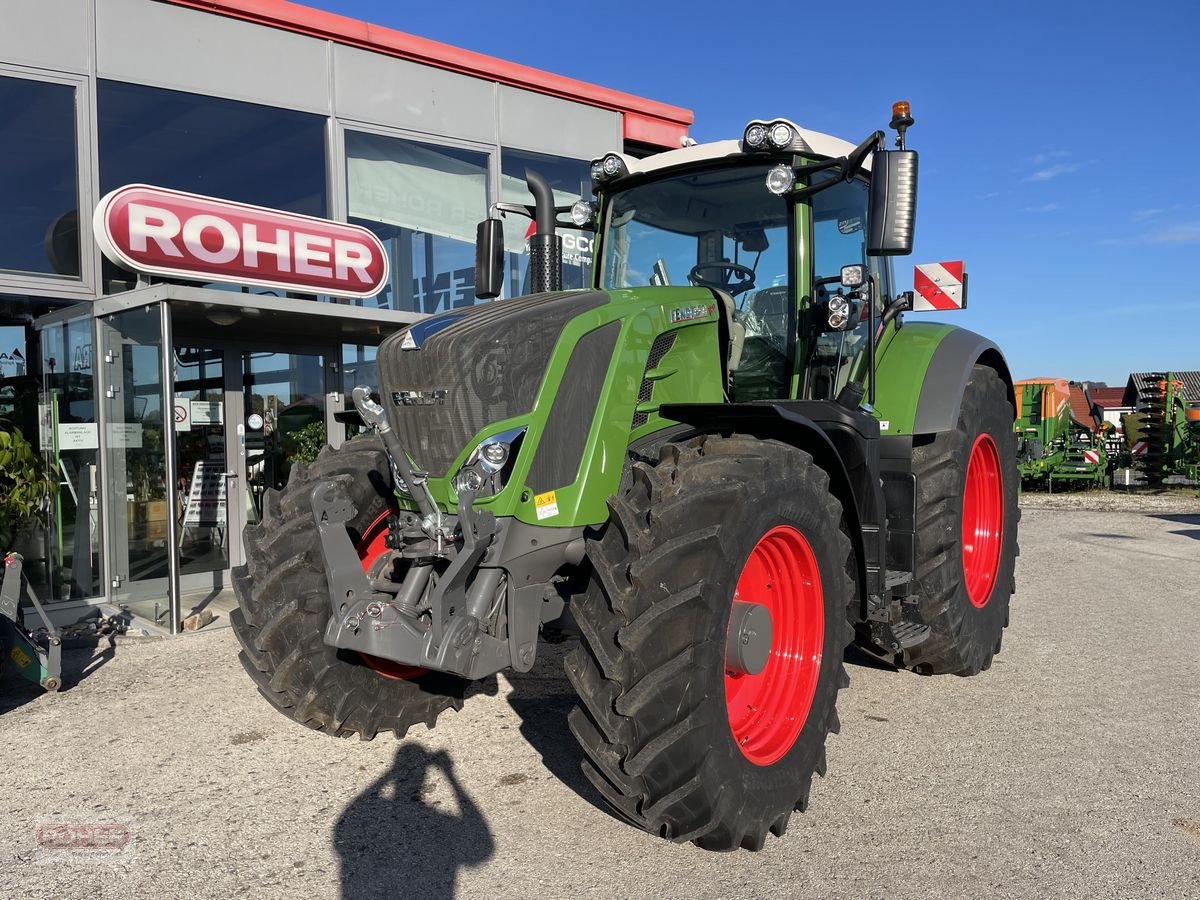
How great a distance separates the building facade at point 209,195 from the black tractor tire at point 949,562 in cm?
398

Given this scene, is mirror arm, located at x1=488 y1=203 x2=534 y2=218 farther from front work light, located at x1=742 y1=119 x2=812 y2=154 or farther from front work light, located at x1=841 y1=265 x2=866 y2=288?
front work light, located at x1=841 y1=265 x2=866 y2=288

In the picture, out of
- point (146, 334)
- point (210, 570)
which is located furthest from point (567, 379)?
point (210, 570)

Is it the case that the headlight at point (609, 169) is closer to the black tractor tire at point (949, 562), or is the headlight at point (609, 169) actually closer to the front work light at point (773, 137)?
the front work light at point (773, 137)

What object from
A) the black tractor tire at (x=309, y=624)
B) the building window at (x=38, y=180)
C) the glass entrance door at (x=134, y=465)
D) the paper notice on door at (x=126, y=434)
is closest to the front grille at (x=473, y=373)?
the black tractor tire at (x=309, y=624)

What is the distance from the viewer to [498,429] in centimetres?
323

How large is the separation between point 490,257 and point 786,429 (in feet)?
6.36

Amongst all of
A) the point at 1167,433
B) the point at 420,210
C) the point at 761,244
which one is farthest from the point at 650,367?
the point at 1167,433

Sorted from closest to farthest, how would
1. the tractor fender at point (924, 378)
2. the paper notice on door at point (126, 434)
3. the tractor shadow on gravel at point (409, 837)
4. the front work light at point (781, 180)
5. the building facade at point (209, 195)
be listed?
the tractor shadow on gravel at point (409, 837), the front work light at point (781, 180), the tractor fender at point (924, 378), the building facade at point (209, 195), the paper notice on door at point (126, 434)

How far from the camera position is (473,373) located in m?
3.30

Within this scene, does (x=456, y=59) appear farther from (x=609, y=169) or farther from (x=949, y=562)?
(x=949, y=562)

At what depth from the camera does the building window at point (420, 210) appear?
8938 millimetres

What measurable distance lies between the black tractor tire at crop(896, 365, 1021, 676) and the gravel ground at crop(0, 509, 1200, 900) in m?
0.18

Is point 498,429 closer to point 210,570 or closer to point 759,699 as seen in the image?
point 759,699

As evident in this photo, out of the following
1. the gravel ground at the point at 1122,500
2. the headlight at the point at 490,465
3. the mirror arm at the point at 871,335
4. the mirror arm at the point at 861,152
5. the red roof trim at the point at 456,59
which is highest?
the red roof trim at the point at 456,59
